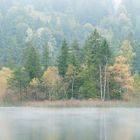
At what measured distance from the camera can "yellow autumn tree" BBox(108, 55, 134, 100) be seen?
7681 cm

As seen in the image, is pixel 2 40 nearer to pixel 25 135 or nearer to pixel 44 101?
pixel 44 101

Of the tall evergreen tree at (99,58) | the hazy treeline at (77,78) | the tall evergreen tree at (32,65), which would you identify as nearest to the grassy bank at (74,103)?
the hazy treeline at (77,78)

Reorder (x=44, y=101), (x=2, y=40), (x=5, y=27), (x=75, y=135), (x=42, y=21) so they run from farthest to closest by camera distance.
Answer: (x=42, y=21)
(x=5, y=27)
(x=2, y=40)
(x=44, y=101)
(x=75, y=135)

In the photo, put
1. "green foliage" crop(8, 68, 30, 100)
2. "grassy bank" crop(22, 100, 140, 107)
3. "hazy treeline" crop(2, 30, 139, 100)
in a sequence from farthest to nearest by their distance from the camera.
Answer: "green foliage" crop(8, 68, 30, 100) → "hazy treeline" crop(2, 30, 139, 100) → "grassy bank" crop(22, 100, 140, 107)

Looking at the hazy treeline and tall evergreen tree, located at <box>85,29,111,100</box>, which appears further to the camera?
tall evergreen tree, located at <box>85,29,111,100</box>

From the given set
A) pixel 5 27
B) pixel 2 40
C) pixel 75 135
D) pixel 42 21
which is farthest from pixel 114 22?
pixel 75 135

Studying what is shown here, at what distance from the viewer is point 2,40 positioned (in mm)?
150500

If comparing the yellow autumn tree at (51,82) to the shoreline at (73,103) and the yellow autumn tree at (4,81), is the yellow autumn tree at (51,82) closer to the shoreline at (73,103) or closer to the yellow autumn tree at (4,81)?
the shoreline at (73,103)

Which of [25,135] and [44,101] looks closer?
[25,135]

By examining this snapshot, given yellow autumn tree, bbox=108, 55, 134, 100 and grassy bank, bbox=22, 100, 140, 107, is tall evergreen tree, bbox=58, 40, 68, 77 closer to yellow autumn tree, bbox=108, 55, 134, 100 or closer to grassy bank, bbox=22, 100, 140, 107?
grassy bank, bbox=22, 100, 140, 107

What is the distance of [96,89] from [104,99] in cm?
229

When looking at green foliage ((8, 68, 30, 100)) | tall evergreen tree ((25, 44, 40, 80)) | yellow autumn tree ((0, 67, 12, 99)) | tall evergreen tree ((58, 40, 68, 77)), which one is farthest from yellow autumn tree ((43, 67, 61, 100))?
yellow autumn tree ((0, 67, 12, 99))

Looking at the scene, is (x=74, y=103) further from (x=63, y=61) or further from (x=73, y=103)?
(x=63, y=61)

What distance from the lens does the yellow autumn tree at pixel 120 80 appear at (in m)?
76.8
